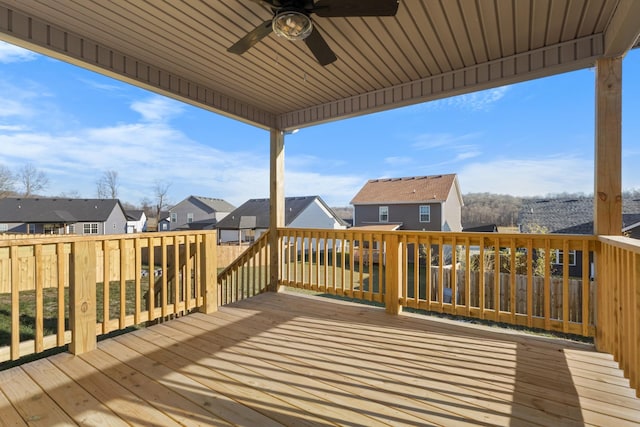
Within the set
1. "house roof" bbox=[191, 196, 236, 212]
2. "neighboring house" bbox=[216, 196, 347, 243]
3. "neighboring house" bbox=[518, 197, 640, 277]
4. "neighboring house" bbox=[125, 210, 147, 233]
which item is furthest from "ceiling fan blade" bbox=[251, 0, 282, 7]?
"house roof" bbox=[191, 196, 236, 212]

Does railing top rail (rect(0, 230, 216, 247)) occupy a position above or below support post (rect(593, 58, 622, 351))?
below

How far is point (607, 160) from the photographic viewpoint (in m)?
2.45

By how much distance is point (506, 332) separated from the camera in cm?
286

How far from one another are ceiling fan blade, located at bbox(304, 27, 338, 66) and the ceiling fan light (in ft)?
0.39

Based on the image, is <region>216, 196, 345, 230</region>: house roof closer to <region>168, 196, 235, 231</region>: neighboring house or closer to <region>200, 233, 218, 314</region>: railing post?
<region>168, 196, 235, 231</region>: neighboring house

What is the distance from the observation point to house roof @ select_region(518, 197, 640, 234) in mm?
7703

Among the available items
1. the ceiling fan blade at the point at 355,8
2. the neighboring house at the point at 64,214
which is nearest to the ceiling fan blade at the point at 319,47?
the ceiling fan blade at the point at 355,8

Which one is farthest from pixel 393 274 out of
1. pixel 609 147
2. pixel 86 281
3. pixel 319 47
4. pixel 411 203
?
pixel 411 203

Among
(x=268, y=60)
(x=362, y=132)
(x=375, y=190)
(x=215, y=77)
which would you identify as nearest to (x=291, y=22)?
(x=268, y=60)

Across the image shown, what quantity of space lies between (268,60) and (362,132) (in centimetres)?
1524

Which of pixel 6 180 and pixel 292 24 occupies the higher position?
pixel 292 24

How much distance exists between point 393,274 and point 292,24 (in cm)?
268

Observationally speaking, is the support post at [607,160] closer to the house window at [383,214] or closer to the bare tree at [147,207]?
the bare tree at [147,207]

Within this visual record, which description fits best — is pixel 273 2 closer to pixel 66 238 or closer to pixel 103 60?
pixel 103 60
